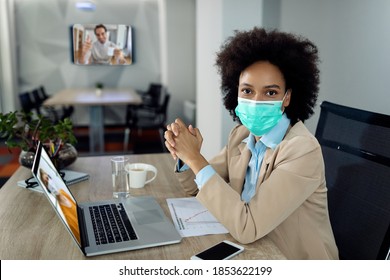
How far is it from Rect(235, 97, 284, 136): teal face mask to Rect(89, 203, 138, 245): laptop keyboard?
471 mm

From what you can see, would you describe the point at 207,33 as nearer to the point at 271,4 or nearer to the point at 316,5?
the point at 271,4

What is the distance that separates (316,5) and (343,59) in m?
0.40

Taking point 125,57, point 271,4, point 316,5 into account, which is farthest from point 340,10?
point 125,57

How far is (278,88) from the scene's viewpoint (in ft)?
3.84

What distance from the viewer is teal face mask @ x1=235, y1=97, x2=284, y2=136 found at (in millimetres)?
1174

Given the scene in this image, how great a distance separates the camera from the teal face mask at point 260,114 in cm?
117

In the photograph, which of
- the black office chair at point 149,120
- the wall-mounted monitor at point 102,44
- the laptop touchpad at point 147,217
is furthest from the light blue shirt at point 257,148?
the wall-mounted monitor at point 102,44

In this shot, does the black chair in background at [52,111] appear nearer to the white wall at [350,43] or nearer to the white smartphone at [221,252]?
the white wall at [350,43]

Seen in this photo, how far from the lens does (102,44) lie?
6277 mm

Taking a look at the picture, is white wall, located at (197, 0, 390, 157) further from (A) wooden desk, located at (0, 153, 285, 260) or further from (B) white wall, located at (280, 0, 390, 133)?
(A) wooden desk, located at (0, 153, 285, 260)

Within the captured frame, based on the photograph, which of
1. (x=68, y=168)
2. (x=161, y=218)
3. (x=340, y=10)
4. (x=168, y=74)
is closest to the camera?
(x=161, y=218)

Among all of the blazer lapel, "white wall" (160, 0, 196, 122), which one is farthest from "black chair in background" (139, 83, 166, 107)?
the blazer lapel

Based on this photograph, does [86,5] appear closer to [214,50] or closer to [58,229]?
[214,50]
